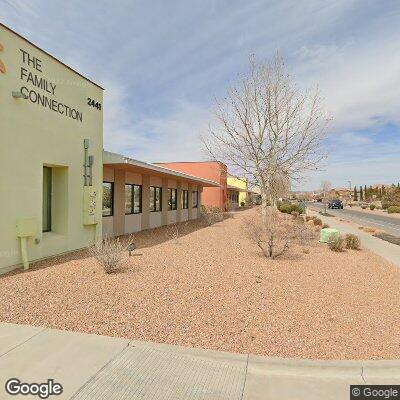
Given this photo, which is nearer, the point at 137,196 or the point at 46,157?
the point at 46,157

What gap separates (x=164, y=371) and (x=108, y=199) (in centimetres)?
1149

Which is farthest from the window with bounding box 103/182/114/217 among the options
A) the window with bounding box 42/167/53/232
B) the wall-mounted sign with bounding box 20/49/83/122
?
the wall-mounted sign with bounding box 20/49/83/122

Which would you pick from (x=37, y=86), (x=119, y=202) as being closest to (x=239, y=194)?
(x=119, y=202)

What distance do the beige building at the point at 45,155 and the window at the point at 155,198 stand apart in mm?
7693

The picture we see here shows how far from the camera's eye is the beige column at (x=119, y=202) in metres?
14.5

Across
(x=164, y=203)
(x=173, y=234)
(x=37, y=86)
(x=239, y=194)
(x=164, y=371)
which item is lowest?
(x=164, y=371)

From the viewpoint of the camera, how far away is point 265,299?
20.2 ft

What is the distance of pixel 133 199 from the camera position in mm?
16625

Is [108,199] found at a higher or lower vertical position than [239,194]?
lower

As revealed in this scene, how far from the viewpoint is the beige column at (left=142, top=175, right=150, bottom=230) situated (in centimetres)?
1735

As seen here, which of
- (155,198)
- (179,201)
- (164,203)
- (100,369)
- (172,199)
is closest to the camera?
(100,369)

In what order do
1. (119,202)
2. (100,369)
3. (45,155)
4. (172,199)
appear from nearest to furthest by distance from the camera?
1. (100,369)
2. (45,155)
3. (119,202)
4. (172,199)

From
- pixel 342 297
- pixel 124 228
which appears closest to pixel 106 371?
Answer: pixel 342 297

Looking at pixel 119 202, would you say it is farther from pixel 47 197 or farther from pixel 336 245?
pixel 336 245
